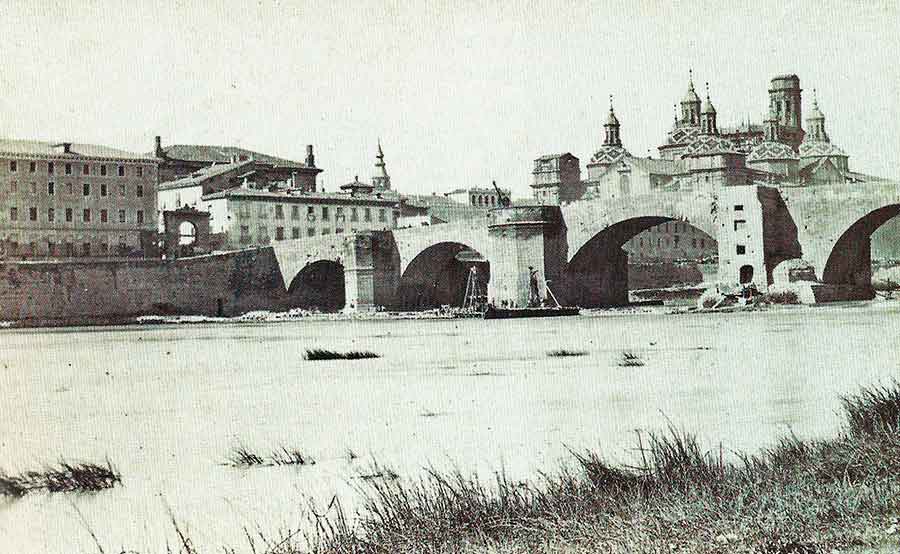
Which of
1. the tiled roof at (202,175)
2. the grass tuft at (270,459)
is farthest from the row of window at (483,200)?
the grass tuft at (270,459)

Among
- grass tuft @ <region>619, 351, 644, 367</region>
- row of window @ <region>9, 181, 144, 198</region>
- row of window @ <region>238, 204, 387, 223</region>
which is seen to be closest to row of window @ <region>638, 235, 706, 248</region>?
row of window @ <region>238, 204, 387, 223</region>

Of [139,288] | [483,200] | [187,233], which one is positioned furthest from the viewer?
[483,200]

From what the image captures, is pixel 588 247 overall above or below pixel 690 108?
below

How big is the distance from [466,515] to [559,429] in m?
4.45

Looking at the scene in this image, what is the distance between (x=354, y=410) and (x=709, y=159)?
208 feet

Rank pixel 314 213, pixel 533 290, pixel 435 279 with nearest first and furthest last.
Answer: pixel 533 290
pixel 435 279
pixel 314 213

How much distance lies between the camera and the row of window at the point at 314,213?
191 ft

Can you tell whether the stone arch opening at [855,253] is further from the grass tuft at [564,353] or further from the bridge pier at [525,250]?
the grass tuft at [564,353]

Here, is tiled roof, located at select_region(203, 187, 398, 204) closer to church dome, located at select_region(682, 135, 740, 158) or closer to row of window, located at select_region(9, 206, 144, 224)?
row of window, located at select_region(9, 206, 144, 224)

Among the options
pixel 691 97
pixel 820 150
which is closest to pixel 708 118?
pixel 691 97

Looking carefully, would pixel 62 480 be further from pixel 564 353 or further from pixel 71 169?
pixel 71 169

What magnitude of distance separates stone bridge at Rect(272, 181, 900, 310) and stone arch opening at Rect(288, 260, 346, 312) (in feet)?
0.25

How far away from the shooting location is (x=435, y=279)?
48.5 meters

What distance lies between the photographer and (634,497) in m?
6.75
